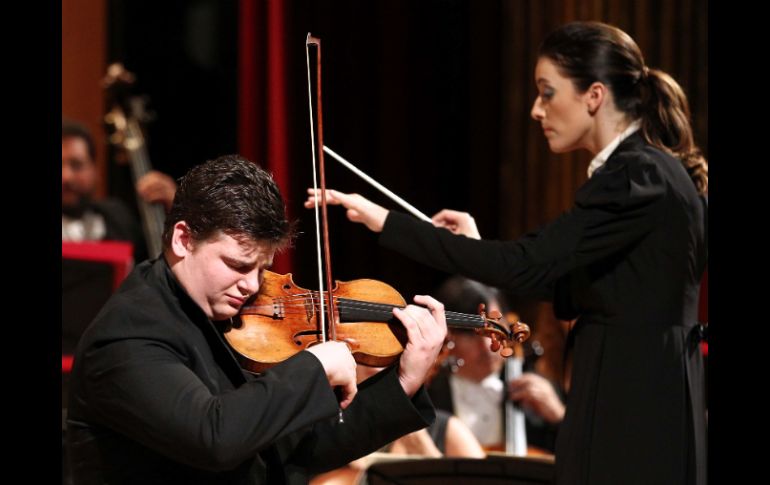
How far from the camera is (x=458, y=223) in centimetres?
226

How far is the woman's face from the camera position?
2193mm

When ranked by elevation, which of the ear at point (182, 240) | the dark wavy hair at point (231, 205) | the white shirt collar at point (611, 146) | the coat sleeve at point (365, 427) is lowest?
the coat sleeve at point (365, 427)

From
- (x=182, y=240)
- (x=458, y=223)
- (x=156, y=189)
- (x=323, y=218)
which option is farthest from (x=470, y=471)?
(x=156, y=189)

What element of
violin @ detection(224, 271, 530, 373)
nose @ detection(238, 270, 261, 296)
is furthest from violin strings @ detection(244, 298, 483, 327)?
nose @ detection(238, 270, 261, 296)

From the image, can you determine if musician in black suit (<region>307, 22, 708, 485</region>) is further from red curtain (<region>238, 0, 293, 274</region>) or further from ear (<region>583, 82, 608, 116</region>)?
red curtain (<region>238, 0, 293, 274</region>)

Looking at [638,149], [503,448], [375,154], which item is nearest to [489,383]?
[503,448]

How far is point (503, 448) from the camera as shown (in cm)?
336

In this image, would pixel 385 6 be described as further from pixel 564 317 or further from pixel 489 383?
pixel 564 317

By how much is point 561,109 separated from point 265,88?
1698 mm

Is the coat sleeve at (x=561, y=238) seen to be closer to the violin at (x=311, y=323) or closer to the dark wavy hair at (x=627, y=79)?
the dark wavy hair at (x=627, y=79)

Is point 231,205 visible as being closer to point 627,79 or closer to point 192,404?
point 192,404

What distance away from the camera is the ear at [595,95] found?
2180 mm

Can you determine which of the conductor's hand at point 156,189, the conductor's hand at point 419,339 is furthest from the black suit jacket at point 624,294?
the conductor's hand at point 156,189

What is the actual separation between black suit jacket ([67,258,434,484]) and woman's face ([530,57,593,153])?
81 centimetres
